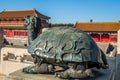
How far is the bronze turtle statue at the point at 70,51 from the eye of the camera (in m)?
3.69

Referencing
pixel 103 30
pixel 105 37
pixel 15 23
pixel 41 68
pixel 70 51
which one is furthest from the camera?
pixel 15 23

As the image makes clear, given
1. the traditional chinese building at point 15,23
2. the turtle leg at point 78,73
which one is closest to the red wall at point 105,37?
the traditional chinese building at point 15,23

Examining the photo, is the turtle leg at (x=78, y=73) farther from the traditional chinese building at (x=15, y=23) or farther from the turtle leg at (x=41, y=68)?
the traditional chinese building at (x=15, y=23)

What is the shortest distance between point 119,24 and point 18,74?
1434 centimetres

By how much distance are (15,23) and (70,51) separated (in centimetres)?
1958

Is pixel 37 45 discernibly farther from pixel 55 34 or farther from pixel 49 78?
pixel 49 78

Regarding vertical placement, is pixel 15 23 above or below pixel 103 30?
above

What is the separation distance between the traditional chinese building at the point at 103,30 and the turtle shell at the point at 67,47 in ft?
44.1

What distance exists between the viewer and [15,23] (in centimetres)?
2248

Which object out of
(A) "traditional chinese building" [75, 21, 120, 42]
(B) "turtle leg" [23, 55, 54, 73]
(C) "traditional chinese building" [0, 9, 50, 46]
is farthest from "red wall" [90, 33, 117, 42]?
(B) "turtle leg" [23, 55, 54, 73]

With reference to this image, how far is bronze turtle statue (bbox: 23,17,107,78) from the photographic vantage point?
369cm

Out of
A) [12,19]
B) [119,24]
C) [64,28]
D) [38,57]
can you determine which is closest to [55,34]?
[64,28]

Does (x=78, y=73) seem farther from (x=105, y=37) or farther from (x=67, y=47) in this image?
(x=105, y=37)

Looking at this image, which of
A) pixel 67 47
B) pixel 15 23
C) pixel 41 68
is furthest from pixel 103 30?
pixel 67 47
